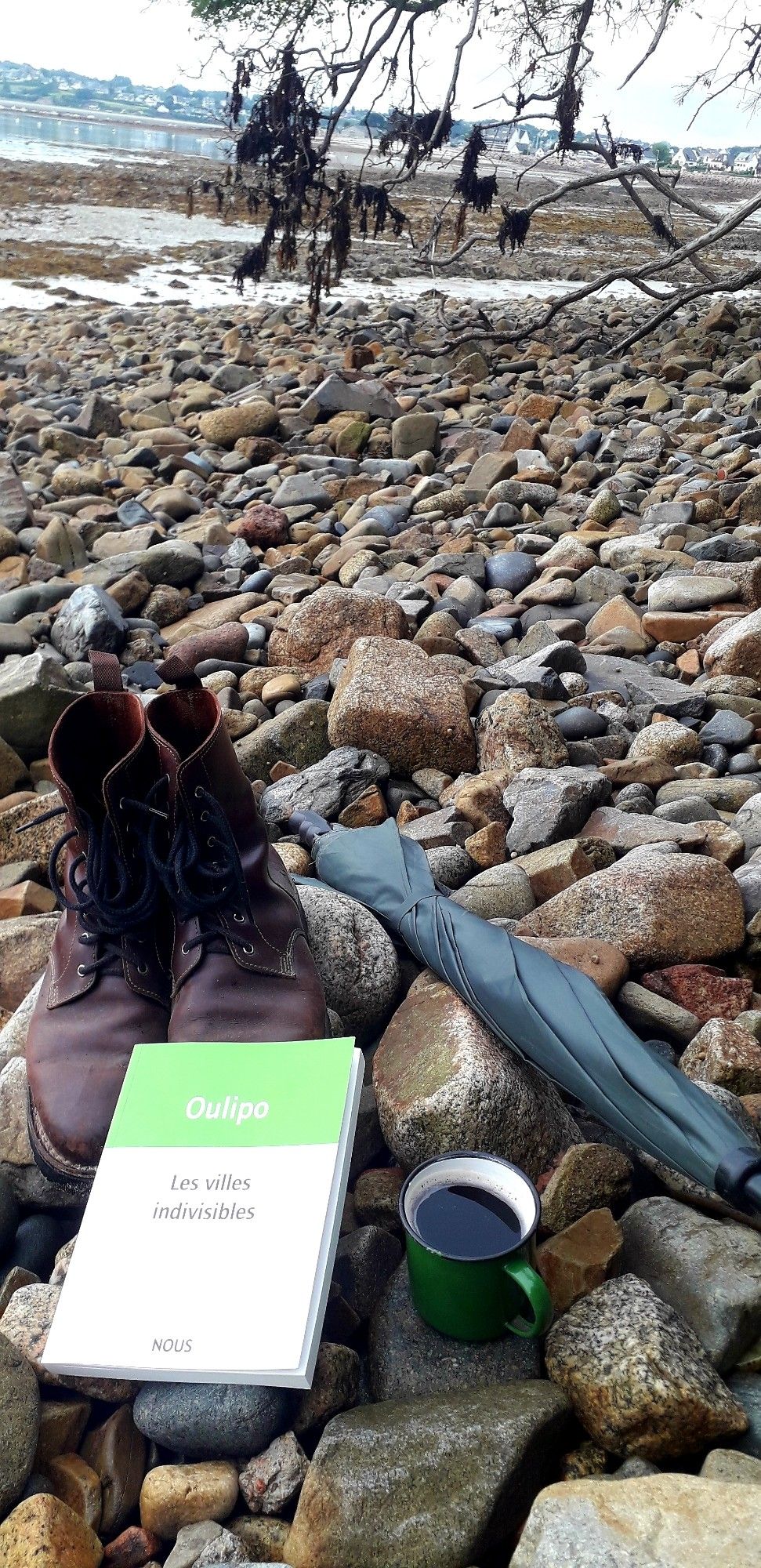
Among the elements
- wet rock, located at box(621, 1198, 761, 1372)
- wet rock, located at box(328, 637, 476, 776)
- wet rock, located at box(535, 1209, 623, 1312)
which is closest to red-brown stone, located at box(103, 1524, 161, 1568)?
wet rock, located at box(535, 1209, 623, 1312)

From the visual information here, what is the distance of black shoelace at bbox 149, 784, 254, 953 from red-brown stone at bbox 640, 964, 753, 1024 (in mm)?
829

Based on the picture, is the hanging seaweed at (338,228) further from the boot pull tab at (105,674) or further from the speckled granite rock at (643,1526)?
the speckled granite rock at (643,1526)

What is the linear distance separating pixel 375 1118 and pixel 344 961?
0.32m

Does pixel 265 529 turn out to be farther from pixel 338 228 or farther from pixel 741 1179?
pixel 741 1179

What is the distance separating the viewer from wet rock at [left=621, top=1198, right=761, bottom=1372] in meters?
1.35

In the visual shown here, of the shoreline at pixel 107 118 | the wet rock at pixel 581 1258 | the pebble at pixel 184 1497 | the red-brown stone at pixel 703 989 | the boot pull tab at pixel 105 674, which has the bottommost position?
the pebble at pixel 184 1497

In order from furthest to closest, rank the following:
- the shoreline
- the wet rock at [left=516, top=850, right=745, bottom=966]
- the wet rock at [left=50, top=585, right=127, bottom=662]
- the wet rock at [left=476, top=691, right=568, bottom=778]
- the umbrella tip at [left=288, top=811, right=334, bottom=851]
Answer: the shoreline
the wet rock at [left=50, top=585, right=127, bottom=662]
the wet rock at [left=476, top=691, right=568, bottom=778]
the umbrella tip at [left=288, top=811, right=334, bottom=851]
the wet rock at [left=516, top=850, right=745, bottom=966]

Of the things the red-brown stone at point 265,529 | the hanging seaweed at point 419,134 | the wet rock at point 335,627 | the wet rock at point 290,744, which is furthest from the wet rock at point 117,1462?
the hanging seaweed at point 419,134

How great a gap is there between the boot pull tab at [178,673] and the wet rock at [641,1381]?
3.81 feet

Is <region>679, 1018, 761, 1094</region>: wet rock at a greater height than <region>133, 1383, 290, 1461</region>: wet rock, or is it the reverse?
<region>679, 1018, 761, 1094</region>: wet rock

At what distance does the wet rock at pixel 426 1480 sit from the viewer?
3.76 ft

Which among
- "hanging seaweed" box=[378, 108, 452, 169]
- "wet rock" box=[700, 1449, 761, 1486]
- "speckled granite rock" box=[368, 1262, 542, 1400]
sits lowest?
"speckled granite rock" box=[368, 1262, 542, 1400]

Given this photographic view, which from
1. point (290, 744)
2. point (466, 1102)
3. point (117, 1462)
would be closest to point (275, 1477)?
point (117, 1462)

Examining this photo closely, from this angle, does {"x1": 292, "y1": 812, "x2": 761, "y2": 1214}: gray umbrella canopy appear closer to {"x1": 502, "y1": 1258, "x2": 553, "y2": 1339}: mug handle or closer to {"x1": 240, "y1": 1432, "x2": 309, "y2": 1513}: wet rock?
{"x1": 502, "y1": 1258, "x2": 553, "y2": 1339}: mug handle
